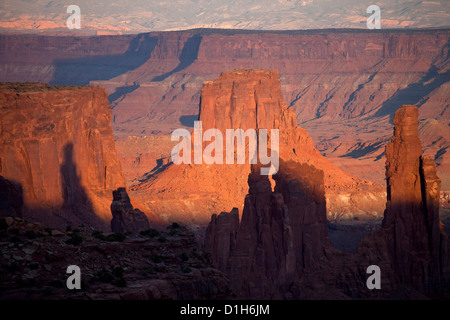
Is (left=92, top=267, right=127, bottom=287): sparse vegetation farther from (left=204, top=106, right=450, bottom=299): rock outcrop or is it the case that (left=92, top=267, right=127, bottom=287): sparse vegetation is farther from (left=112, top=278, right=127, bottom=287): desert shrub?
(left=204, top=106, right=450, bottom=299): rock outcrop

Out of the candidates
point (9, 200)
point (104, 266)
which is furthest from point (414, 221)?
point (104, 266)

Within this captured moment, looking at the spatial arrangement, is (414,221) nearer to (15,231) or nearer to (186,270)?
(186,270)

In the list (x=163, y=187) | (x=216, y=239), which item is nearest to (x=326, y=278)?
(x=216, y=239)

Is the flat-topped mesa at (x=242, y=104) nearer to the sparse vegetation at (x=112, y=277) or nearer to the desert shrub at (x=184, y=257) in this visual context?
the desert shrub at (x=184, y=257)

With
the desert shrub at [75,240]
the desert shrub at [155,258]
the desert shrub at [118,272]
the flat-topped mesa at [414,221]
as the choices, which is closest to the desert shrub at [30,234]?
the desert shrub at [75,240]

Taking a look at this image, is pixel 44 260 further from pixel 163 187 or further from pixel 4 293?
pixel 163 187

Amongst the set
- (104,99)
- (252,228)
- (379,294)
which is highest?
(104,99)
